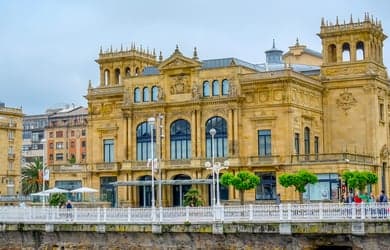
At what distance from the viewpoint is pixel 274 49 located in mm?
93188

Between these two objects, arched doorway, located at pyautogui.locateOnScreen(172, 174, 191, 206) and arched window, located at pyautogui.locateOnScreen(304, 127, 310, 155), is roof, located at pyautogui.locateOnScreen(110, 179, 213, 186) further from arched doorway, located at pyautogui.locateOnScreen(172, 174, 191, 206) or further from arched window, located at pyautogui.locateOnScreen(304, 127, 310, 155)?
arched window, located at pyautogui.locateOnScreen(304, 127, 310, 155)

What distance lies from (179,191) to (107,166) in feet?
29.4

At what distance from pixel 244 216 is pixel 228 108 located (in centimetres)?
3655

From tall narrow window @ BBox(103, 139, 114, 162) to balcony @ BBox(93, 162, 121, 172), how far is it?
4.83ft

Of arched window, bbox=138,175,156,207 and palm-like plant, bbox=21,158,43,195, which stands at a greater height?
palm-like plant, bbox=21,158,43,195

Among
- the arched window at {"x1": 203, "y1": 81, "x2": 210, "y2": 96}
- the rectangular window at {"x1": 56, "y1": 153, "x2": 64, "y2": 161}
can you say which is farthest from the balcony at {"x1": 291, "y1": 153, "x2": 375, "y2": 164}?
the rectangular window at {"x1": 56, "y1": 153, "x2": 64, "y2": 161}

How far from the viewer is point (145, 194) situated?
82.2 meters

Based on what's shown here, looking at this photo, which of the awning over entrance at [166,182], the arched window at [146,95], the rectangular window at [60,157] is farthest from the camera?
the rectangular window at [60,157]

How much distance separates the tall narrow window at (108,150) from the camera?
86500mm

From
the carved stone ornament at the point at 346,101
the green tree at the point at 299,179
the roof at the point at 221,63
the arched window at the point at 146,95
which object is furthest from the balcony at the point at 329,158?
the arched window at the point at 146,95

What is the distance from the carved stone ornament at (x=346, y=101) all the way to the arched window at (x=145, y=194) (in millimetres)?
20270

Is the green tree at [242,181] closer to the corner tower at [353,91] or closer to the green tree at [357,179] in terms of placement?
the green tree at [357,179]

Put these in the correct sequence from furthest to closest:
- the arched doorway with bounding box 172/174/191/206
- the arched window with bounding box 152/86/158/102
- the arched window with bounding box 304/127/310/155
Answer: the arched window with bounding box 152/86/158/102 → the arched doorway with bounding box 172/174/191/206 → the arched window with bounding box 304/127/310/155

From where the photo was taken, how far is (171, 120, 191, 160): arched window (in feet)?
265
